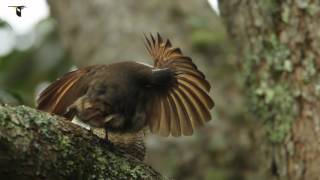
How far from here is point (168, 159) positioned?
5348mm

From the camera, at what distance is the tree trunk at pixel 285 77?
339 centimetres

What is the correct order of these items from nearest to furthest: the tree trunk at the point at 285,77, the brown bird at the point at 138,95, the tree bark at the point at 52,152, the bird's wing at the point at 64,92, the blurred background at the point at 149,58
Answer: the tree bark at the point at 52,152
the brown bird at the point at 138,95
the bird's wing at the point at 64,92
the tree trunk at the point at 285,77
the blurred background at the point at 149,58

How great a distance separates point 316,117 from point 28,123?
5.36 ft

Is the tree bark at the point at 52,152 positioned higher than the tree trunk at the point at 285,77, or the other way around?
the tree trunk at the point at 285,77

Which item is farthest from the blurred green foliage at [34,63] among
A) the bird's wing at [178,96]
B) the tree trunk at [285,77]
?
the bird's wing at [178,96]

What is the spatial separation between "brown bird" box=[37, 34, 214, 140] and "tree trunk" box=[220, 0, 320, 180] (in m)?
0.86

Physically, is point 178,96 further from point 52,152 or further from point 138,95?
point 52,152

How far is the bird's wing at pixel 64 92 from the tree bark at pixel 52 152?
241mm

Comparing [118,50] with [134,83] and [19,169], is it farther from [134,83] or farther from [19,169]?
[19,169]

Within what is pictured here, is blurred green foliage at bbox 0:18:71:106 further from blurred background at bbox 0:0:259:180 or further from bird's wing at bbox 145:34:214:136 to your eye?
bird's wing at bbox 145:34:214:136

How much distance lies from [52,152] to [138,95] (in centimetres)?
45

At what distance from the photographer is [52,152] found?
6.79 feet

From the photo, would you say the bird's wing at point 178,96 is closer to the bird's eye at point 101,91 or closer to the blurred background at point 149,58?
the bird's eye at point 101,91

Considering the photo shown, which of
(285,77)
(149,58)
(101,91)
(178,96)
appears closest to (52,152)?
(101,91)
